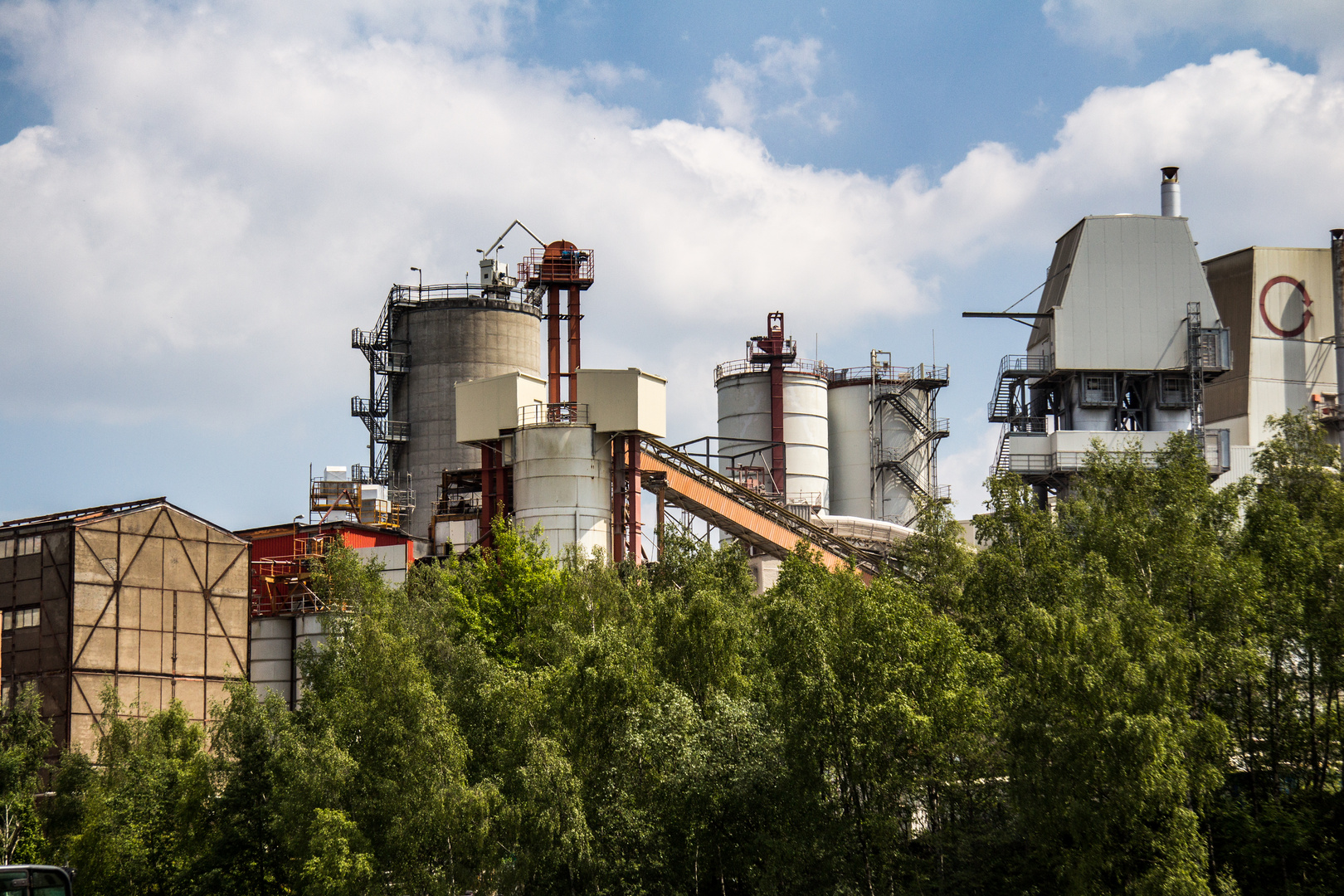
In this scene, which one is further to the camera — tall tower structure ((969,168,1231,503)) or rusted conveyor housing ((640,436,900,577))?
tall tower structure ((969,168,1231,503))

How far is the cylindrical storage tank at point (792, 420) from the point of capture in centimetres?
7875

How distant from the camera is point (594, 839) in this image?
33219 millimetres

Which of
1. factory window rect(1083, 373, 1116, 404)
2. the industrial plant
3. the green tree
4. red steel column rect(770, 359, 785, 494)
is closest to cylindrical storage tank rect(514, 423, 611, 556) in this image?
the industrial plant

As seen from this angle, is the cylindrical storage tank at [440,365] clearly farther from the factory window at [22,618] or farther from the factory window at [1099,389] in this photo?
the factory window at [1099,389]

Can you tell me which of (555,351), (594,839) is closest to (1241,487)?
(594,839)

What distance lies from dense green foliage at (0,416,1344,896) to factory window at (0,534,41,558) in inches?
472

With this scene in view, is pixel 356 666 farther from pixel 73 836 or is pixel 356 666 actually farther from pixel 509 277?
pixel 509 277

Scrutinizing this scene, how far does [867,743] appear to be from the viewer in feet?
101

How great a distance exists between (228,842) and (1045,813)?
66.0ft

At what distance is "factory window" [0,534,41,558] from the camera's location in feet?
163

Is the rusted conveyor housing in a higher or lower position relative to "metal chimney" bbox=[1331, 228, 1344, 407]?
lower

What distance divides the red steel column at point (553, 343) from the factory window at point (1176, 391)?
28.3 m

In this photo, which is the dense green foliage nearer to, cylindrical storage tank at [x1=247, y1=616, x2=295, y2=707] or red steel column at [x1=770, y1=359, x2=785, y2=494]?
cylindrical storage tank at [x1=247, y1=616, x2=295, y2=707]

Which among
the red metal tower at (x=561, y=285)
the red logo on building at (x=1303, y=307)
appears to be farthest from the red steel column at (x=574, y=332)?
the red logo on building at (x=1303, y=307)
